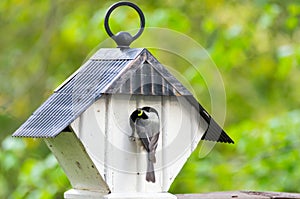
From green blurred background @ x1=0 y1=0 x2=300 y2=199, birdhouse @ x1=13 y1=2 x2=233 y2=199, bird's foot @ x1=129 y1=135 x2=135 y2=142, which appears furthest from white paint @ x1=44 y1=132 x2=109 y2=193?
green blurred background @ x1=0 y1=0 x2=300 y2=199

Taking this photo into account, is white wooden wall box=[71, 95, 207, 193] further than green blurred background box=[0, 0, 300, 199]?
No

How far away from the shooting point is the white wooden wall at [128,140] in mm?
1690

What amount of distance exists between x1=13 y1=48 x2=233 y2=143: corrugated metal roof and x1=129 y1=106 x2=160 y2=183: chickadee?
5 cm

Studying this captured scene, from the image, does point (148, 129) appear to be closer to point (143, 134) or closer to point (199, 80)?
point (143, 134)

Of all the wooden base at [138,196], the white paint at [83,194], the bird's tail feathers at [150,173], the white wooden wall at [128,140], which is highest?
the white wooden wall at [128,140]

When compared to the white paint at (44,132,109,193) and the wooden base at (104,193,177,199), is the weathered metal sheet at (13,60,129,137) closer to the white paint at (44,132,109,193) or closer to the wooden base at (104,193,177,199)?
the white paint at (44,132,109,193)

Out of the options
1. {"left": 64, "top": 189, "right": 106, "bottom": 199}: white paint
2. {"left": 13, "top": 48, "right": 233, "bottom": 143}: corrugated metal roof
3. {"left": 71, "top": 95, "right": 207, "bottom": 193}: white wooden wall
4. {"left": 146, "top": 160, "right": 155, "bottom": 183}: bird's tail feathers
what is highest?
{"left": 13, "top": 48, "right": 233, "bottom": 143}: corrugated metal roof

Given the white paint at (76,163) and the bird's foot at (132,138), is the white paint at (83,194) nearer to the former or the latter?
the white paint at (76,163)

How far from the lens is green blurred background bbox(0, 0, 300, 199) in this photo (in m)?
3.77

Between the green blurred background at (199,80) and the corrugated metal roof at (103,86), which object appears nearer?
the corrugated metal roof at (103,86)

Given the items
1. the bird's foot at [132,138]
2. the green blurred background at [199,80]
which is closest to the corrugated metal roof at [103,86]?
the bird's foot at [132,138]

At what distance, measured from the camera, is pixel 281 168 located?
3.85 meters

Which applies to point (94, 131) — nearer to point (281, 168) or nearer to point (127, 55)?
point (127, 55)

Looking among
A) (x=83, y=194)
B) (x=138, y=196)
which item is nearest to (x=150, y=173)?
(x=138, y=196)
